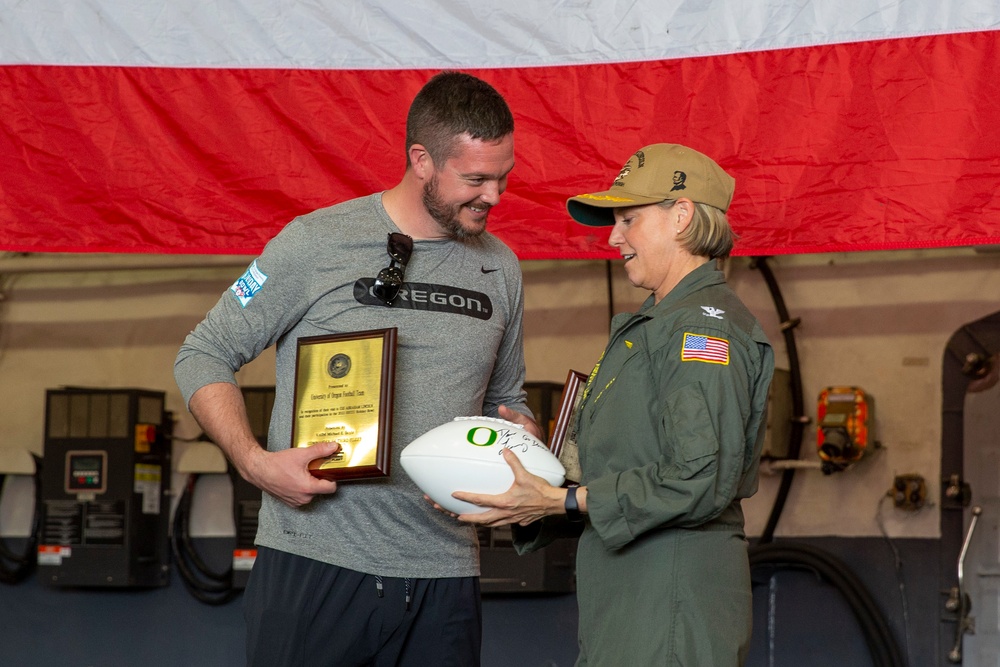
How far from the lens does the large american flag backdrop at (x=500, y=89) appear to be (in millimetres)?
2873

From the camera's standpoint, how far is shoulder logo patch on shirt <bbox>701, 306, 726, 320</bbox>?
1.97 m

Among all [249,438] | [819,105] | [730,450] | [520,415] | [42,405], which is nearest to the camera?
[730,450]

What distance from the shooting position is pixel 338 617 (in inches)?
86.0

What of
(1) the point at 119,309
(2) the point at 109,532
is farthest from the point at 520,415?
(1) the point at 119,309

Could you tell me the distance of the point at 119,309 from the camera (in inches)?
221

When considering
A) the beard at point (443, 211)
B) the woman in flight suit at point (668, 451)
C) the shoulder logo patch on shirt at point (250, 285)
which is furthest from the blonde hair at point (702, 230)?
Result: the shoulder logo patch on shirt at point (250, 285)

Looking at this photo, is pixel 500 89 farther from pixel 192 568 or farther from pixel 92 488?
pixel 192 568

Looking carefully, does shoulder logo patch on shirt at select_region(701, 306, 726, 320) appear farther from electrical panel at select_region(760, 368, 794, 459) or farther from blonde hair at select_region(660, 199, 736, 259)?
electrical panel at select_region(760, 368, 794, 459)

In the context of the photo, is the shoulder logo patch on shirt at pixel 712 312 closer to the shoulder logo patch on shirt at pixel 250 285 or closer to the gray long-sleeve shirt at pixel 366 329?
the gray long-sleeve shirt at pixel 366 329

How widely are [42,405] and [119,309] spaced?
59 cm

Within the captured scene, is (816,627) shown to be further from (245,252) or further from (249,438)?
(249,438)

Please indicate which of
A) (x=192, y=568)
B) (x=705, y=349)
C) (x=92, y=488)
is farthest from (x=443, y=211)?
(x=192, y=568)

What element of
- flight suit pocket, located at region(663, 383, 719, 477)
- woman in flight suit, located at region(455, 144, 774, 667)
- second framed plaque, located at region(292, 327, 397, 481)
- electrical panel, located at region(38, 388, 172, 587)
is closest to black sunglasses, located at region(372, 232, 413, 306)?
second framed plaque, located at region(292, 327, 397, 481)

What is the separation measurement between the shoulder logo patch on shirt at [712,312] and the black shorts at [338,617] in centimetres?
75
